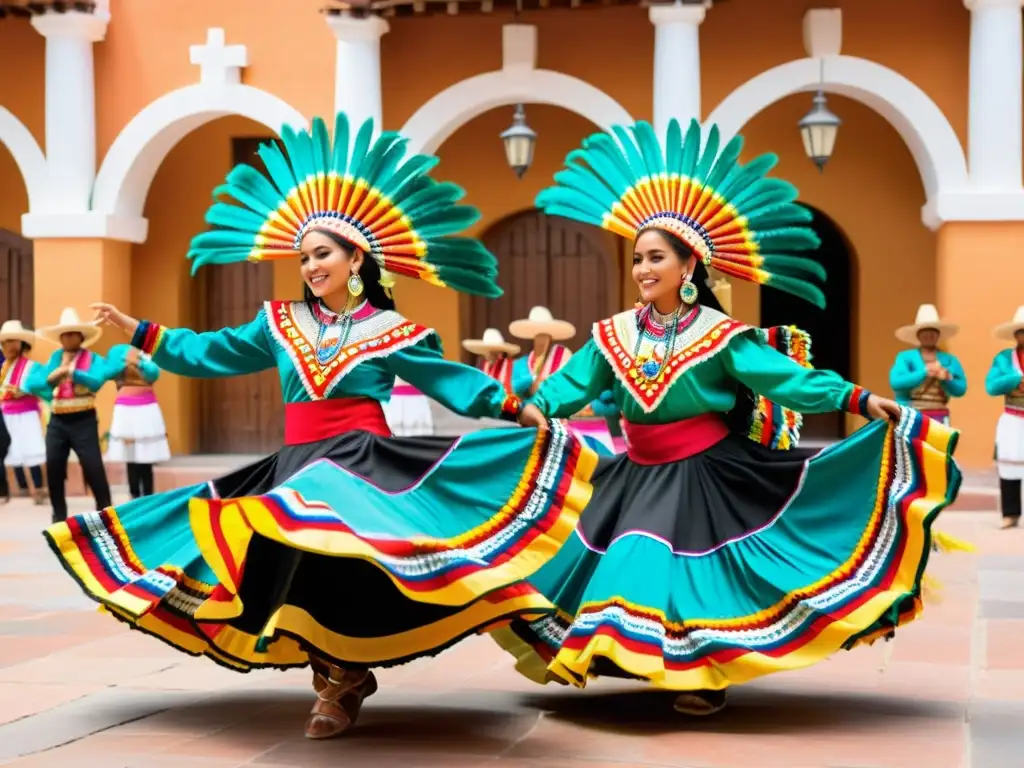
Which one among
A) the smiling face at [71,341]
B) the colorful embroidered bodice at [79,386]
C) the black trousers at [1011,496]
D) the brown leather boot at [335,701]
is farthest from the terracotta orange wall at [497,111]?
the brown leather boot at [335,701]

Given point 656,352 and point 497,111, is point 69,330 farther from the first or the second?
point 656,352

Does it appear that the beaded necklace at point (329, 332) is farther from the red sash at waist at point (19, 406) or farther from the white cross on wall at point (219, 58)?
the white cross on wall at point (219, 58)

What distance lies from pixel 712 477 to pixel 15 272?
13.3m

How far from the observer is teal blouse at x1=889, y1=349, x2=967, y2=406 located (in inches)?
447

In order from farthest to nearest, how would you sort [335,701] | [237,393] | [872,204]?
[237,393]
[872,204]
[335,701]

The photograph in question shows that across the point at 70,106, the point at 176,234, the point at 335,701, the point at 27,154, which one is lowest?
the point at 335,701

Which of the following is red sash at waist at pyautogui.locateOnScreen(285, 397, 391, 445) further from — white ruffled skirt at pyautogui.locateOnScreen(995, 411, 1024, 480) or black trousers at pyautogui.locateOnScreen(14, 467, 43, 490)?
black trousers at pyautogui.locateOnScreen(14, 467, 43, 490)

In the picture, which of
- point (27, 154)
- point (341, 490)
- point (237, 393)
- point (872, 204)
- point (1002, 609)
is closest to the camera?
point (341, 490)

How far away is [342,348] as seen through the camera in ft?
16.1

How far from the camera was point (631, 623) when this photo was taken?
469 centimetres

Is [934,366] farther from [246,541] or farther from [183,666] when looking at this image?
[246,541]

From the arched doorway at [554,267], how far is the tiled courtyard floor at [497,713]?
9.53 m

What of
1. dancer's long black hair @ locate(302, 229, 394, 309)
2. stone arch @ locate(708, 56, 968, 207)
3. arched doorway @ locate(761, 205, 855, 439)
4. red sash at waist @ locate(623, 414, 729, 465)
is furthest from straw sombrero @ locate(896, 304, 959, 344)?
dancer's long black hair @ locate(302, 229, 394, 309)

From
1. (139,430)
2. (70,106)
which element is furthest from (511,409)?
(70,106)
